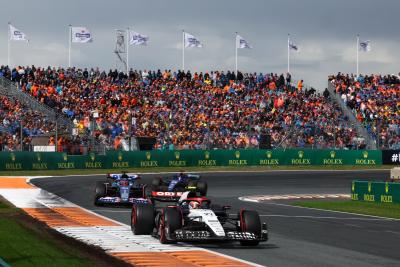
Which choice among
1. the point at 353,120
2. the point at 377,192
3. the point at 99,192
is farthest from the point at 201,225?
the point at 353,120

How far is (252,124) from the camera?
56.7 meters

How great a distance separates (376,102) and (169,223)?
1950 inches

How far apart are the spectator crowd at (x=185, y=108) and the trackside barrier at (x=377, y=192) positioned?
21.4 meters

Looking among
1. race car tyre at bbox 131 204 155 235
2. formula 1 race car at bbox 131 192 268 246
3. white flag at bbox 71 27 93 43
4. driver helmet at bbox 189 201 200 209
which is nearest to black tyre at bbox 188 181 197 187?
race car tyre at bbox 131 204 155 235

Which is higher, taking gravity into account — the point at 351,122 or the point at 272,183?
the point at 351,122

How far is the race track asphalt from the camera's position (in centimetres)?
1444

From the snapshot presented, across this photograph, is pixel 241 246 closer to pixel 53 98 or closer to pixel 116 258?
pixel 116 258

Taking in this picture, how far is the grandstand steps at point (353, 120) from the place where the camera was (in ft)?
192

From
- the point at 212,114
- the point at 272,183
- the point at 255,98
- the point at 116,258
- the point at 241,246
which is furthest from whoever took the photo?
the point at 255,98

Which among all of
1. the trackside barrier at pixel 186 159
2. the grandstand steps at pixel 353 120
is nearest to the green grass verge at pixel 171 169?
the trackside barrier at pixel 186 159

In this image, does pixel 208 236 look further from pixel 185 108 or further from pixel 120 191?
pixel 185 108

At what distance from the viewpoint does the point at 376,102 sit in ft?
208

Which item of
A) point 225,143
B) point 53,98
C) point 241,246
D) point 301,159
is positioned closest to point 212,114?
point 225,143

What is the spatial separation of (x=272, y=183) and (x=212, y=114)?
14.2 m
